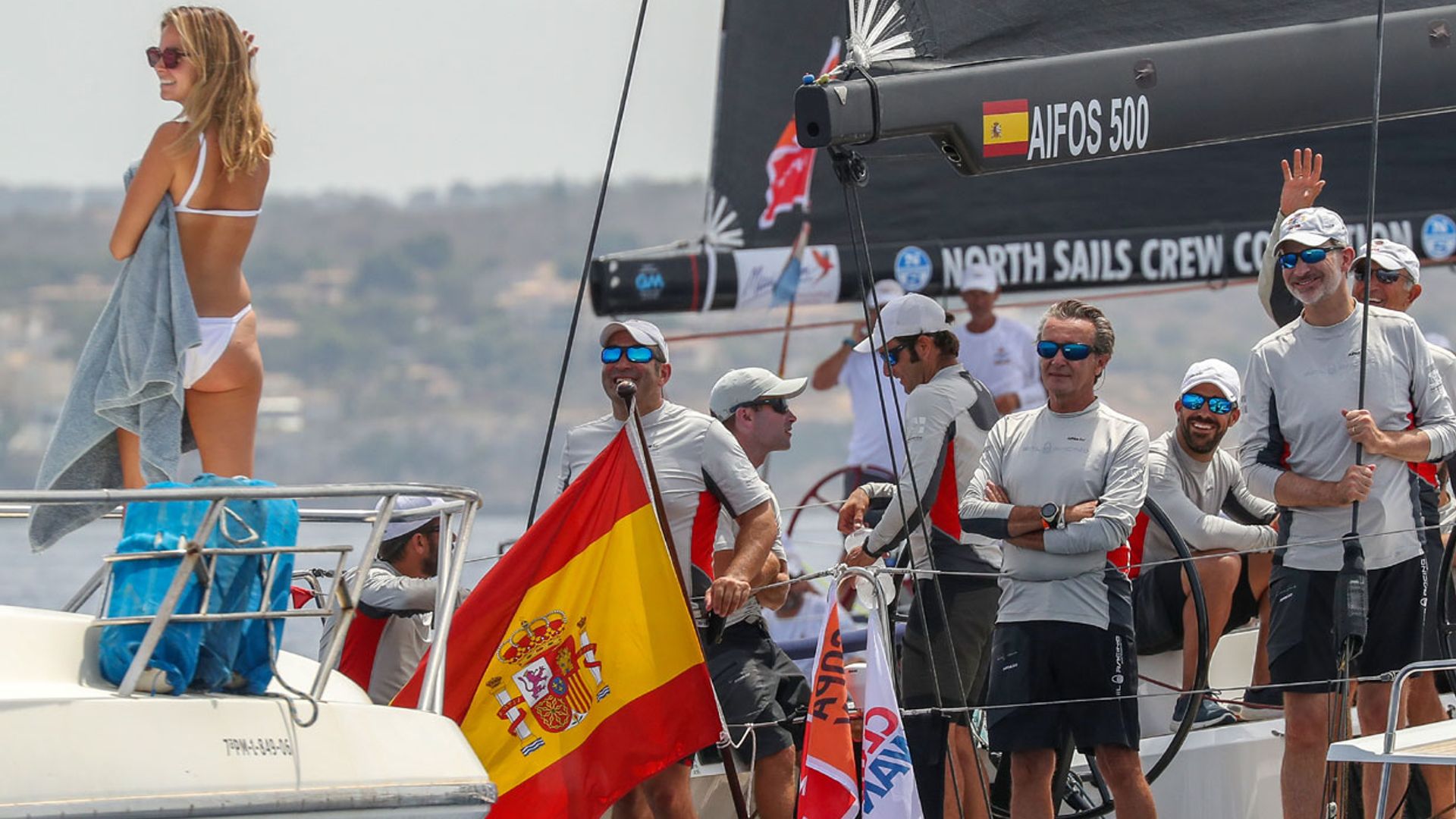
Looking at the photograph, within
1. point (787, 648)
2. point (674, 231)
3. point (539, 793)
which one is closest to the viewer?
point (539, 793)

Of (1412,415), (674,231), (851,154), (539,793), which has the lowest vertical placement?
(539,793)

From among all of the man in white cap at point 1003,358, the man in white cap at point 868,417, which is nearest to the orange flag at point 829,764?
the man in white cap at point 868,417

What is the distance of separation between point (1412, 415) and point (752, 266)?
12.4ft

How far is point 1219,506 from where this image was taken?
6371mm

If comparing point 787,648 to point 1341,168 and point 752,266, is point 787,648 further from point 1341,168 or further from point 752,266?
point 1341,168

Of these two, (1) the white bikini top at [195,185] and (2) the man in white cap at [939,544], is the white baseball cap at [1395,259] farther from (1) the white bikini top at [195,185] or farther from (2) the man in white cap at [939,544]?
(1) the white bikini top at [195,185]

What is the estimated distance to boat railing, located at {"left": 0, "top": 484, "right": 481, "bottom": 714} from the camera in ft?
12.6

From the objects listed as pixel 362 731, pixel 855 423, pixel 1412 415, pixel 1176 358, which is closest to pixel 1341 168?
pixel 855 423

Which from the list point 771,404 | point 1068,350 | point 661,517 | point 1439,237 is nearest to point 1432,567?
point 1068,350

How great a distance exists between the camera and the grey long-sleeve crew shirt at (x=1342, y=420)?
5.45 meters

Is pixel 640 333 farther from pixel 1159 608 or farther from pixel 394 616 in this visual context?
pixel 1159 608

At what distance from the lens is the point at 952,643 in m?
5.84

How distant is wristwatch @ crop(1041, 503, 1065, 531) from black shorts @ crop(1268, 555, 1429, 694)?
67cm

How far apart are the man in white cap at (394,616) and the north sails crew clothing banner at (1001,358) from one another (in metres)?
4.16
